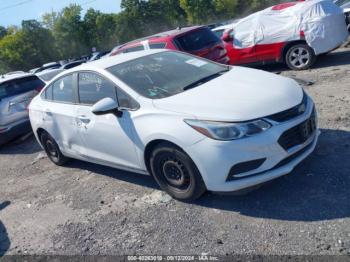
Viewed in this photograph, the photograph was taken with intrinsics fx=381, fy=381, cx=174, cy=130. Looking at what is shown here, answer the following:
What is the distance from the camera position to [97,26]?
2067 inches

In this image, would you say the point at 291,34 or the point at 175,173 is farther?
the point at 291,34

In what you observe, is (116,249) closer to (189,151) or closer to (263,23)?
(189,151)

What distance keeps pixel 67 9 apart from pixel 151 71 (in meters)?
58.8

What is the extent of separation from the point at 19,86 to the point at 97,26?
4669 cm

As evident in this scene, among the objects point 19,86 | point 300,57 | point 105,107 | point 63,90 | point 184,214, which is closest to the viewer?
point 184,214

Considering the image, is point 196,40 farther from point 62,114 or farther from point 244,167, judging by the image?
point 244,167

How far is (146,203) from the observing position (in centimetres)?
452

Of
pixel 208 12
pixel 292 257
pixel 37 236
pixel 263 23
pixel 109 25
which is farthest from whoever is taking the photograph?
pixel 109 25

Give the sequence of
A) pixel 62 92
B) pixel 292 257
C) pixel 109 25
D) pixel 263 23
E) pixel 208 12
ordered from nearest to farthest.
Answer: pixel 292 257
pixel 62 92
pixel 263 23
pixel 208 12
pixel 109 25

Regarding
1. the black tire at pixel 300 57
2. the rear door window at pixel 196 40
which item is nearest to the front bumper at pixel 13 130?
the rear door window at pixel 196 40

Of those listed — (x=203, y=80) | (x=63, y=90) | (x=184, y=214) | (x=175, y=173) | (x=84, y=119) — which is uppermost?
(x=63, y=90)

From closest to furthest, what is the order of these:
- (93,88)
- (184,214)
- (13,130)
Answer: (184,214), (93,88), (13,130)

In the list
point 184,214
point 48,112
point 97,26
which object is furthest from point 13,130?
point 97,26

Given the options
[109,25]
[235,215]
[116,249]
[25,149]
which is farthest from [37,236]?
[109,25]
